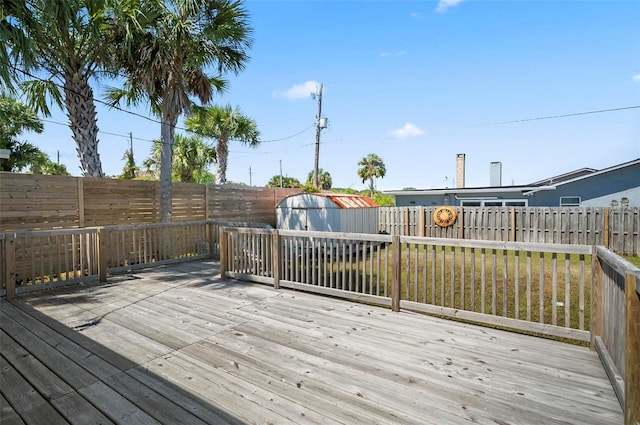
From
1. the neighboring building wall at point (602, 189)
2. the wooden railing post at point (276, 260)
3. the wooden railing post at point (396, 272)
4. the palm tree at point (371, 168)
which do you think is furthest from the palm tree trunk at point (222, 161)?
the palm tree at point (371, 168)

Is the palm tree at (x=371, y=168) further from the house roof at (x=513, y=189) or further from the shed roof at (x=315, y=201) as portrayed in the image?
the shed roof at (x=315, y=201)

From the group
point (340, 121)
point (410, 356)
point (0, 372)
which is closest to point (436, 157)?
point (340, 121)

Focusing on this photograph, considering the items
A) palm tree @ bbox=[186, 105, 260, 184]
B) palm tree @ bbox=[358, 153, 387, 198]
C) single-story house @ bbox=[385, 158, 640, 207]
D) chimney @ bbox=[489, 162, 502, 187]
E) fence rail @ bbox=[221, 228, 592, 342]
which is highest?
palm tree @ bbox=[358, 153, 387, 198]

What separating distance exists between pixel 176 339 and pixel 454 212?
11135 millimetres

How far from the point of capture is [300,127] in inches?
730

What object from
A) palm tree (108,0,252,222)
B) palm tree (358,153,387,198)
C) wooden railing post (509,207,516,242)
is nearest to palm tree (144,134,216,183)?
palm tree (108,0,252,222)

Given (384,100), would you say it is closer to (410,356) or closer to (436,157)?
(436,157)

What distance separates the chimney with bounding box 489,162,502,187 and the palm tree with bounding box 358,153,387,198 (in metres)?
19.1

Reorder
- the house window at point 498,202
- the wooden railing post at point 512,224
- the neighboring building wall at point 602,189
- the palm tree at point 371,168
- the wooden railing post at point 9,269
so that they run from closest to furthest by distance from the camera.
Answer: the wooden railing post at point 9,269 < the wooden railing post at point 512,224 < the neighboring building wall at point 602,189 < the house window at point 498,202 < the palm tree at point 371,168

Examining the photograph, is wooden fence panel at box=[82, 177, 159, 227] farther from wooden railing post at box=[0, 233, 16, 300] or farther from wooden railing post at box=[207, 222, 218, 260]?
wooden railing post at box=[0, 233, 16, 300]

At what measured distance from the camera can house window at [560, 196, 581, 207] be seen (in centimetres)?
1261

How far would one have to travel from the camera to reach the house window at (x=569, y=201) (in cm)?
1261

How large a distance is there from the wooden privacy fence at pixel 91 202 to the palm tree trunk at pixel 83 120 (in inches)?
29.9

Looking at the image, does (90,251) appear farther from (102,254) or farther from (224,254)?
(224,254)
